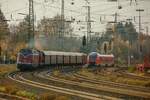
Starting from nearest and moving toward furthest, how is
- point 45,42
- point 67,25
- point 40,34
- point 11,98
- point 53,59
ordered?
point 11,98, point 53,59, point 45,42, point 40,34, point 67,25

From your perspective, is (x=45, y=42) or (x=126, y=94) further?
(x=45, y=42)

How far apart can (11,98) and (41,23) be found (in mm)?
103334

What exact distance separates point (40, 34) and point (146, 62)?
6951 centimetres

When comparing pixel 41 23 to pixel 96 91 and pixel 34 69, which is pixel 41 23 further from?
pixel 96 91

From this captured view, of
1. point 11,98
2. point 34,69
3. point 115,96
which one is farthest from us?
point 34,69

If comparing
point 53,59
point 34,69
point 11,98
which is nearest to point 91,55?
point 53,59

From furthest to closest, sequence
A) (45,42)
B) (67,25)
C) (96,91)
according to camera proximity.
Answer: (67,25)
(45,42)
(96,91)

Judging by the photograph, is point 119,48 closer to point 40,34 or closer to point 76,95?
point 40,34

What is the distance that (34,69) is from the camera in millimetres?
58094

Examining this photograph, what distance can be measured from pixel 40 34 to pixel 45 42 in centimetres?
1341

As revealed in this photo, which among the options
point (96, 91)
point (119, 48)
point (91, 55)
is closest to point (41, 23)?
point (119, 48)

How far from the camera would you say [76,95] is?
78.4ft

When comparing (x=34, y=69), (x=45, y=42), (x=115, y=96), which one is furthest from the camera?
(x=45, y=42)

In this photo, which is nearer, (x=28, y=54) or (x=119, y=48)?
(x=28, y=54)
